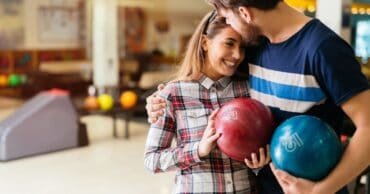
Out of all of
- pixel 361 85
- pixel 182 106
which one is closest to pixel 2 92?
pixel 182 106

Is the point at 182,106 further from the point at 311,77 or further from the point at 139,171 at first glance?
the point at 139,171

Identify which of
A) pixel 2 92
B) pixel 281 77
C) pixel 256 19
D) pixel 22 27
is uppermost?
pixel 256 19

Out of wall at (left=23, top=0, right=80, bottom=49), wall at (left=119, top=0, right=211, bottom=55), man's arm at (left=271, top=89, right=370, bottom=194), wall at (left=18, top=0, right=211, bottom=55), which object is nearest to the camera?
man's arm at (left=271, top=89, right=370, bottom=194)

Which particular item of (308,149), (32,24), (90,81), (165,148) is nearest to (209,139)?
(165,148)

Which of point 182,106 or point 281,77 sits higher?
point 281,77

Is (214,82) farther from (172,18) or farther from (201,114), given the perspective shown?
(172,18)

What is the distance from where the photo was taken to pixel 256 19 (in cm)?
159

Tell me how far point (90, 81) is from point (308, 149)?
942 centimetres

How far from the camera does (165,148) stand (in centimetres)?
187

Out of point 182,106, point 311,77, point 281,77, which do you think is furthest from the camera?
point 182,106

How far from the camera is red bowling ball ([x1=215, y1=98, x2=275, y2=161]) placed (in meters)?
1.63

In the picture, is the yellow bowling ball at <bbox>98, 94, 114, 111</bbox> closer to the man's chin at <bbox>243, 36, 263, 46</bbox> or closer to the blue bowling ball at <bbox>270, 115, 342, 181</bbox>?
the man's chin at <bbox>243, 36, 263, 46</bbox>

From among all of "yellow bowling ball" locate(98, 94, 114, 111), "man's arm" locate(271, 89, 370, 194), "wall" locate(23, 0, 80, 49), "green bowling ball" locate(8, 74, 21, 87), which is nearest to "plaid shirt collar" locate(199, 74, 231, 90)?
"man's arm" locate(271, 89, 370, 194)

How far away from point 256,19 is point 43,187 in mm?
3686
